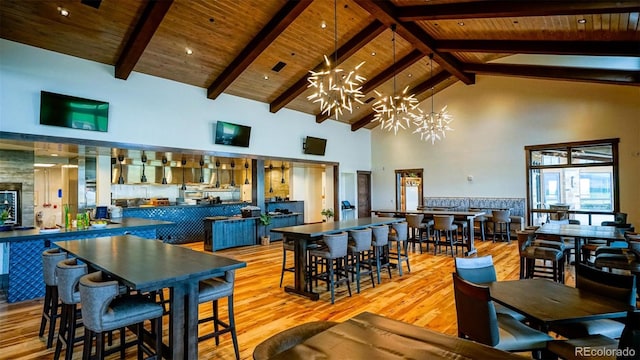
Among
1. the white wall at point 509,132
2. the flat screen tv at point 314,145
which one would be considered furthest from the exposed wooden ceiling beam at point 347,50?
the white wall at point 509,132

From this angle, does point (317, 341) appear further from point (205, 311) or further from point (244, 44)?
point (244, 44)

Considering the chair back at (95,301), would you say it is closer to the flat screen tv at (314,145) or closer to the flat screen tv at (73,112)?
the flat screen tv at (73,112)

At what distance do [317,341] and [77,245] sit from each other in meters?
3.20

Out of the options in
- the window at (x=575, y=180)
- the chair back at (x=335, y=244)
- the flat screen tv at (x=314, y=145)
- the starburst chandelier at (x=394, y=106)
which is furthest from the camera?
the flat screen tv at (x=314, y=145)

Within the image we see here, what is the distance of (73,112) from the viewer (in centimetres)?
544

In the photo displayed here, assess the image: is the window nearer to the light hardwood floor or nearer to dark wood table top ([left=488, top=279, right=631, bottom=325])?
the light hardwood floor

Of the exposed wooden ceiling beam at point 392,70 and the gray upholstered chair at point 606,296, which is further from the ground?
the exposed wooden ceiling beam at point 392,70

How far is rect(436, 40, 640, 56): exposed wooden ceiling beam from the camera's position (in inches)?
200

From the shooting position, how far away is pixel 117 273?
2.21m

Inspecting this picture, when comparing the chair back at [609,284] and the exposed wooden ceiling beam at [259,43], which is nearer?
the chair back at [609,284]

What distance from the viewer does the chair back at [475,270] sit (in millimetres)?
2502

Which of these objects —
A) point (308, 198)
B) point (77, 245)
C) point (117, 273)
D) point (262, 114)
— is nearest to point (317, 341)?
point (117, 273)

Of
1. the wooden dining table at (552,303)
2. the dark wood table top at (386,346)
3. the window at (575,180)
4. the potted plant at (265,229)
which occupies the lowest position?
the potted plant at (265,229)

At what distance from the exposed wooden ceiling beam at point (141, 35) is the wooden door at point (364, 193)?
27.1ft
